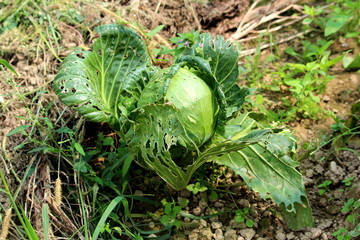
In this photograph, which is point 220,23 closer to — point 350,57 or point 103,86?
point 350,57

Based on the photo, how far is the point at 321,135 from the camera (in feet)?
9.99

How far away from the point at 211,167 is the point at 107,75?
0.95 m

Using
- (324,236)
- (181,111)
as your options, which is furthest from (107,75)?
(324,236)

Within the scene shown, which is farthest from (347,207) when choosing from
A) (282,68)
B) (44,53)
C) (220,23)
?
(44,53)

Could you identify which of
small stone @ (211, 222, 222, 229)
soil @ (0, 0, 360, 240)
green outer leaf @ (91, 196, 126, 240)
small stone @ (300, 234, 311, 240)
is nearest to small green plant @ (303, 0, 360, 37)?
soil @ (0, 0, 360, 240)

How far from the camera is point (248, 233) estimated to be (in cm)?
252

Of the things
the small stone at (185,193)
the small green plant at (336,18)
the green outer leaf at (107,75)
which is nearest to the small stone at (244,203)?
the small stone at (185,193)

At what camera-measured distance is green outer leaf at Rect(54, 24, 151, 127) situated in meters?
2.38

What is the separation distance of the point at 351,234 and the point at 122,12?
2522 millimetres

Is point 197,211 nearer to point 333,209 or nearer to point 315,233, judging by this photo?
point 315,233

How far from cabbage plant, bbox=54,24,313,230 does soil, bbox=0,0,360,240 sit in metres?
0.23

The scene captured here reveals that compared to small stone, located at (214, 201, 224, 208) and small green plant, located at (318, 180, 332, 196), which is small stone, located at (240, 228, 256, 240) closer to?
small stone, located at (214, 201, 224, 208)

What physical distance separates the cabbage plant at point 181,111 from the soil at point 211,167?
23 centimetres

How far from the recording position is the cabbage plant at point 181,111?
2.27 meters
